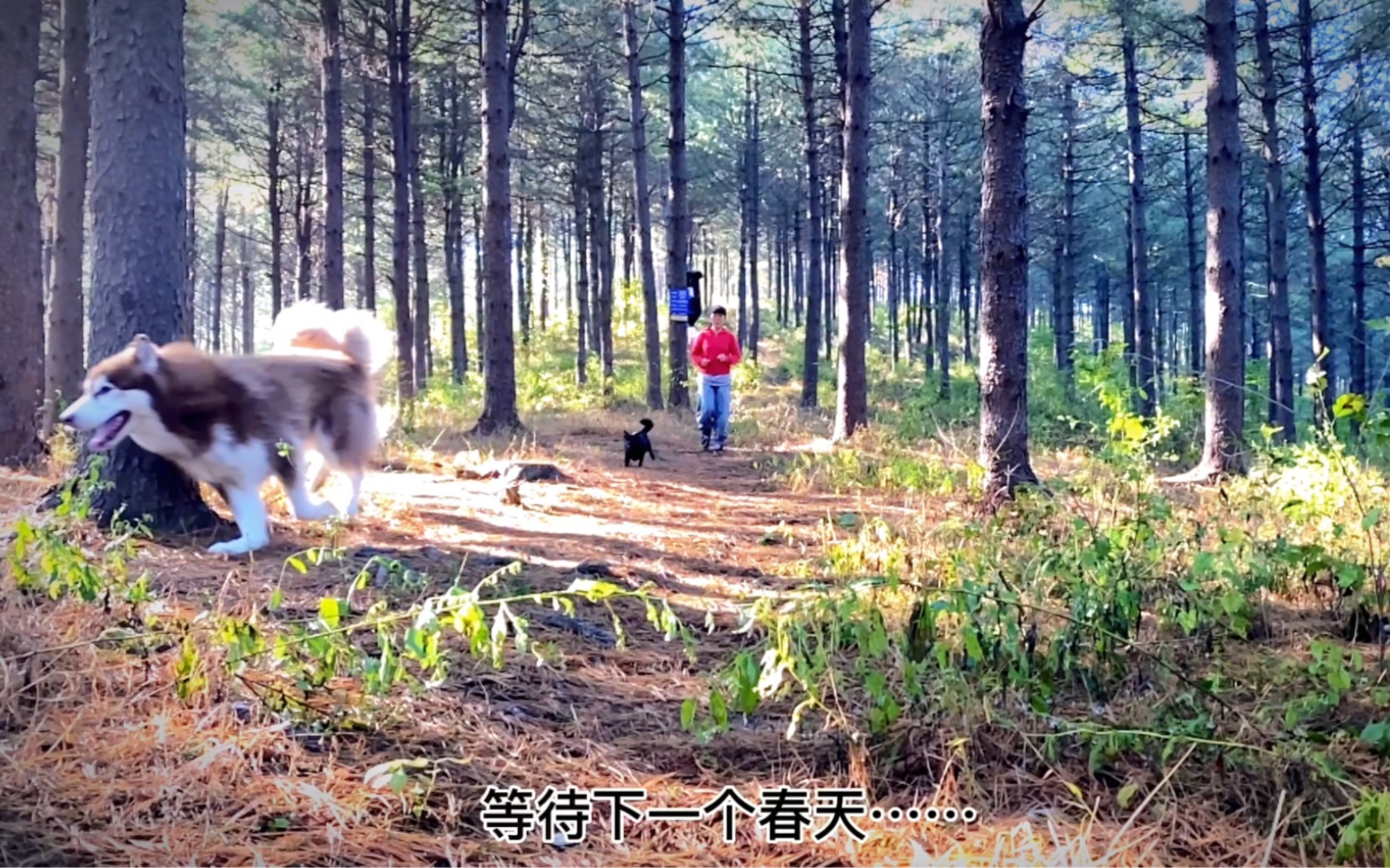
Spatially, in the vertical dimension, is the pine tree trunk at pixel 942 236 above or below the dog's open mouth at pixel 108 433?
above

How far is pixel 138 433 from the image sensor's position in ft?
15.6

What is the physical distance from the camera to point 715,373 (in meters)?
11.9

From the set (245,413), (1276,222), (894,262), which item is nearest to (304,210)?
(245,413)

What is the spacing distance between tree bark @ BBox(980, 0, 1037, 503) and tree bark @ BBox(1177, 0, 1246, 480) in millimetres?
3858

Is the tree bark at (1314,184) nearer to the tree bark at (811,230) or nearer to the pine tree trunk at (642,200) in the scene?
the tree bark at (811,230)

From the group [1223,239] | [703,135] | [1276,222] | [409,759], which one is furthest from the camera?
[703,135]

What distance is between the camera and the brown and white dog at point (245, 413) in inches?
181

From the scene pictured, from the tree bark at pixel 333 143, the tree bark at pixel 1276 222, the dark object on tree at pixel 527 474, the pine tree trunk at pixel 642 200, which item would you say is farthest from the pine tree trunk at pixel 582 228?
the dark object on tree at pixel 527 474

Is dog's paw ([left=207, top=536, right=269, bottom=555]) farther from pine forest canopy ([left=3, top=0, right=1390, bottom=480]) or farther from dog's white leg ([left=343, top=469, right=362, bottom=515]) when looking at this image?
pine forest canopy ([left=3, top=0, right=1390, bottom=480])

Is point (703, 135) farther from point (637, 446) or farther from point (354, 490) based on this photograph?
point (354, 490)

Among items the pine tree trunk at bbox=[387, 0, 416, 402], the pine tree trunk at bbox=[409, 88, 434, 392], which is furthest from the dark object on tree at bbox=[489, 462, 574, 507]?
the pine tree trunk at bbox=[409, 88, 434, 392]

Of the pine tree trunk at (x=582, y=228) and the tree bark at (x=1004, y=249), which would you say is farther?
the pine tree trunk at (x=582, y=228)

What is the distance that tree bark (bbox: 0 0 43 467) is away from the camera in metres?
8.37

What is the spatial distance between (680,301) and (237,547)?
33.7 feet
